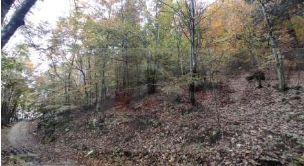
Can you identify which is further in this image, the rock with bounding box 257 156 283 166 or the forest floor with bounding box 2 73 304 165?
the forest floor with bounding box 2 73 304 165

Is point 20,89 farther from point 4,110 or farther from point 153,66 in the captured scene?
point 153,66

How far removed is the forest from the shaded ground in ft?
0.18

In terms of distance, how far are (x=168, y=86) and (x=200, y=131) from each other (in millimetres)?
5221

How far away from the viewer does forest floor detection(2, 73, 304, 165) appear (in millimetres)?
8867

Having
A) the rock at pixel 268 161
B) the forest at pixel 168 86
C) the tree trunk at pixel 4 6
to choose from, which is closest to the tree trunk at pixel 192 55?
the forest at pixel 168 86

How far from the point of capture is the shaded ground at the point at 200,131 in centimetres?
885

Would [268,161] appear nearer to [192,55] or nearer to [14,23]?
[14,23]

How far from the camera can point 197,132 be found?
11.2m

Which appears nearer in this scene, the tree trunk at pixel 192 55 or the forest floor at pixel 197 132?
the forest floor at pixel 197 132

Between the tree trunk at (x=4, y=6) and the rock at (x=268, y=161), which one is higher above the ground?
the tree trunk at (x=4, y=6)

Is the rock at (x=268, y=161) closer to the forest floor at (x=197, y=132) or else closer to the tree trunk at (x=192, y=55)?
the forest floor at (x=197, y=132)

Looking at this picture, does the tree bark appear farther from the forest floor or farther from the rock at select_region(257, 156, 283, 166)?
the rock at select_region(257, 156, 283, 166)

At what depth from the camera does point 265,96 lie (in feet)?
47.9

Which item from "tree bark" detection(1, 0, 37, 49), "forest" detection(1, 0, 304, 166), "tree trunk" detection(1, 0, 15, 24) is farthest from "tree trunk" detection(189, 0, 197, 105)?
"tree trunk" detection(1, 0, 15, 24)
